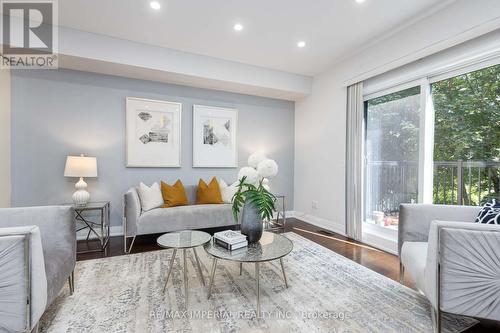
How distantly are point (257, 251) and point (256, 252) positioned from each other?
22mm

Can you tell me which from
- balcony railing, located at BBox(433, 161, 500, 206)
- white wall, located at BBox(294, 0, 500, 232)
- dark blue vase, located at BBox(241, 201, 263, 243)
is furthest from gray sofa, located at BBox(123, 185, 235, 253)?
balcony railing, located at BBox(433, 161, 500, 206)

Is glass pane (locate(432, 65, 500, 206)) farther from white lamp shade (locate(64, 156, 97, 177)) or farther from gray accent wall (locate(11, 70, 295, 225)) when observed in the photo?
white lamp shade (locate(64, 156, 97, 177))

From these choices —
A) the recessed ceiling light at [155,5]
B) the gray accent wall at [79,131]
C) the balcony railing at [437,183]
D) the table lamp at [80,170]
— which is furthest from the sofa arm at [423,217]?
the table lamp at [80,170]

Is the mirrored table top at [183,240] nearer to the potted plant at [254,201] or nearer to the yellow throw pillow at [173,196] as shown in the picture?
the potted plant at [254,201]

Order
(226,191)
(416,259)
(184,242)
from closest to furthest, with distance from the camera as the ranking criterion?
(416,259) < (184,242) < (226,191)

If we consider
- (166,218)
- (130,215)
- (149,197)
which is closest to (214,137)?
(149,197)

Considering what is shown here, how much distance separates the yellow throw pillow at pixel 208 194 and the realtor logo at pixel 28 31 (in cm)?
251

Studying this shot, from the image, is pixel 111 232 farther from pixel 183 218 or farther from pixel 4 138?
pixel 4 138

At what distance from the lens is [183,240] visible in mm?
1963

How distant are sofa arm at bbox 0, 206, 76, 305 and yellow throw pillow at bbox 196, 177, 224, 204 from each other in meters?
1.96

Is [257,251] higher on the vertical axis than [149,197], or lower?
lower

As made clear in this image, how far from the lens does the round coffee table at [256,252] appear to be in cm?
170

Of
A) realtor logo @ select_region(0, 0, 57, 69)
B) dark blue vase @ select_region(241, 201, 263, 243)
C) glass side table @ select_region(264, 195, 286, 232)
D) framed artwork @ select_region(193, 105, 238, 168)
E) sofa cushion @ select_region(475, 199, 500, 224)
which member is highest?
realtor logo @ select_region(0, 0, 57, 69)

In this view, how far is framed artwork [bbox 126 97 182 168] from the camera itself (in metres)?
3.65
